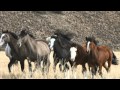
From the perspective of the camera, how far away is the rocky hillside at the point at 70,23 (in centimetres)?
4294

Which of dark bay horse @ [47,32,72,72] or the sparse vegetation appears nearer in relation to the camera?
dark bay horse @ [47,32,72,72]

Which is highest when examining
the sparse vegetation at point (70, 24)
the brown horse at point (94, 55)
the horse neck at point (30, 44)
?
the sparse vegetation at point (70, 24)

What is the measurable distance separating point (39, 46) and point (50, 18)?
2807 cm

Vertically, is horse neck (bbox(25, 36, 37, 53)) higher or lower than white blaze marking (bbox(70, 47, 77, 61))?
higher

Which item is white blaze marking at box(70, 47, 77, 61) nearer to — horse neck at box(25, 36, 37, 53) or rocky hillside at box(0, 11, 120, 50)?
horse neck at box(25, 36, 37, 53)

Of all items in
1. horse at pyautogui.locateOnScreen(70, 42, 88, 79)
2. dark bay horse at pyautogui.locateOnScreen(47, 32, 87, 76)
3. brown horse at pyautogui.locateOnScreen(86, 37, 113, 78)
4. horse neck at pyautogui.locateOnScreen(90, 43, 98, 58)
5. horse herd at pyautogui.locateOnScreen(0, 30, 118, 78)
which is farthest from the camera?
dark bay horse at pyautogui.locateOnScreen(47, 32, 87, 76)

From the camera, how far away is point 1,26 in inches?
1677

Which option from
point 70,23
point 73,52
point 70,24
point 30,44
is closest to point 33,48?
point 30,44

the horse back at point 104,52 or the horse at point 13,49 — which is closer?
the horse at point 13,49

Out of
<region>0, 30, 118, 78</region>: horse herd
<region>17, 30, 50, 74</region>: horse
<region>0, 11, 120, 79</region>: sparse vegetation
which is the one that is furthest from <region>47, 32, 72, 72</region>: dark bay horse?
<region>0, 11, 120, 79</region>: sparse vegetation

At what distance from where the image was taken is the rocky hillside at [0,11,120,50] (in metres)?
42.9

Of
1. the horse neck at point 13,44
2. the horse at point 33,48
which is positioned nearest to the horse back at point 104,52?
the horse at point 33,48

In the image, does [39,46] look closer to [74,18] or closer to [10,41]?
[10,41]

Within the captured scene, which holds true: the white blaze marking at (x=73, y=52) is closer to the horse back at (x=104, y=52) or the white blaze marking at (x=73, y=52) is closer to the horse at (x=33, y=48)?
the horse back at (x=104, y=52)
